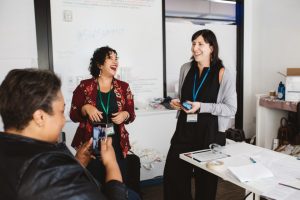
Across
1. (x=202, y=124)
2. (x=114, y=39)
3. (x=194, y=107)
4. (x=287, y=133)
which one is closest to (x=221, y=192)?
(x=287, y=133)

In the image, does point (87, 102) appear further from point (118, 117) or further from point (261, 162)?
point (261, 162)

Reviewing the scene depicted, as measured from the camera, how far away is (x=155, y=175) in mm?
3229

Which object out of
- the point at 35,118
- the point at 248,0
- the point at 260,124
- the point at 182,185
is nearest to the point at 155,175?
the point at 182,185

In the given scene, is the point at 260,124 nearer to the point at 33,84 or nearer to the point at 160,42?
the point at 160,42

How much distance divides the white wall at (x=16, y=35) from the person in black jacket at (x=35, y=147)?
2.05 m

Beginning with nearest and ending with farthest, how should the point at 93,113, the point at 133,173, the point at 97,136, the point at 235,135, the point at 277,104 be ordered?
the point at 97,136, the point at 93,113, the point at 133,173, the point at 277,104, the point at 235,135

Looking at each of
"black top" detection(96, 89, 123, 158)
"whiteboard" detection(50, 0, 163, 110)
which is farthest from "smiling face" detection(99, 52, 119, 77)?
"whiteboard" detection(50, 0, 163, 110)

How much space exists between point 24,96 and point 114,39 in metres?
2.39

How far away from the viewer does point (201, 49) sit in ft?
6.55

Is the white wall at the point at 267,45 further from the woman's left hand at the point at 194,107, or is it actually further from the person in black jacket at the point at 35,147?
the person in black jacket at the point at 35,147

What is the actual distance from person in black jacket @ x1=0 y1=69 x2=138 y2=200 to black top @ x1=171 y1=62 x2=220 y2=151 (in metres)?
1.16

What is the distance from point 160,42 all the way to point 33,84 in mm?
2650

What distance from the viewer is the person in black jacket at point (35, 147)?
783 mm

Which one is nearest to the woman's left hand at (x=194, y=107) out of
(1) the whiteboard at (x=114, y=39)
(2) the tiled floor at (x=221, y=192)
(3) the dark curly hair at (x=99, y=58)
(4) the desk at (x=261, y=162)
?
(4) the desk at (x=261, y=162)
